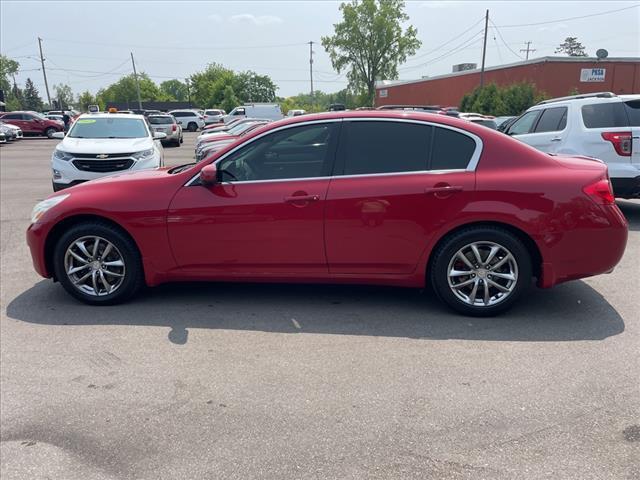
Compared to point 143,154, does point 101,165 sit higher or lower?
lower

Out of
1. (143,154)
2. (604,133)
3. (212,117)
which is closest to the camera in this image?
(604,133)

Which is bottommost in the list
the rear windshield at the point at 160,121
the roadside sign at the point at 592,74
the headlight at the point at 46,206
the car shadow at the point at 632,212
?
the car shadow at the point at 632,212

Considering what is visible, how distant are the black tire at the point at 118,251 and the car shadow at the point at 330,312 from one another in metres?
0.11

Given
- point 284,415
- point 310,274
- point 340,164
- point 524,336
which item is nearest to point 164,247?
point 310,274

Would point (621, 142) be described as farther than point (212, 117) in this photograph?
No

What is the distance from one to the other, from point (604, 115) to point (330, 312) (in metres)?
5.63

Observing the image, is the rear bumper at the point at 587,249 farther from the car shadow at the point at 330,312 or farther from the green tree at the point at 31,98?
the green tree at the point at 31,98

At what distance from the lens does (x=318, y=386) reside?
11.0 ft

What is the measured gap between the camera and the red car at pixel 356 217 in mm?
4207

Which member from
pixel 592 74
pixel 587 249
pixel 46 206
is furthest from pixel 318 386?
pixel 592 74

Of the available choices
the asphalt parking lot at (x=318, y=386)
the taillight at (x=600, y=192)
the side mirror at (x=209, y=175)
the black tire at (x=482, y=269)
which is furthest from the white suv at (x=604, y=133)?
the side mirror at (x=209, y=175)

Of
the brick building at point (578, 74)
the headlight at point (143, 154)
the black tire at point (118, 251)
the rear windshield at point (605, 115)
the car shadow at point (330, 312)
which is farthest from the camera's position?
the brick building at point (578, 74)

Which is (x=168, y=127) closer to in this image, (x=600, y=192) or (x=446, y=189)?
(x=446, y=189)

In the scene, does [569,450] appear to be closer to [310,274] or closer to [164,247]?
[310,274]
